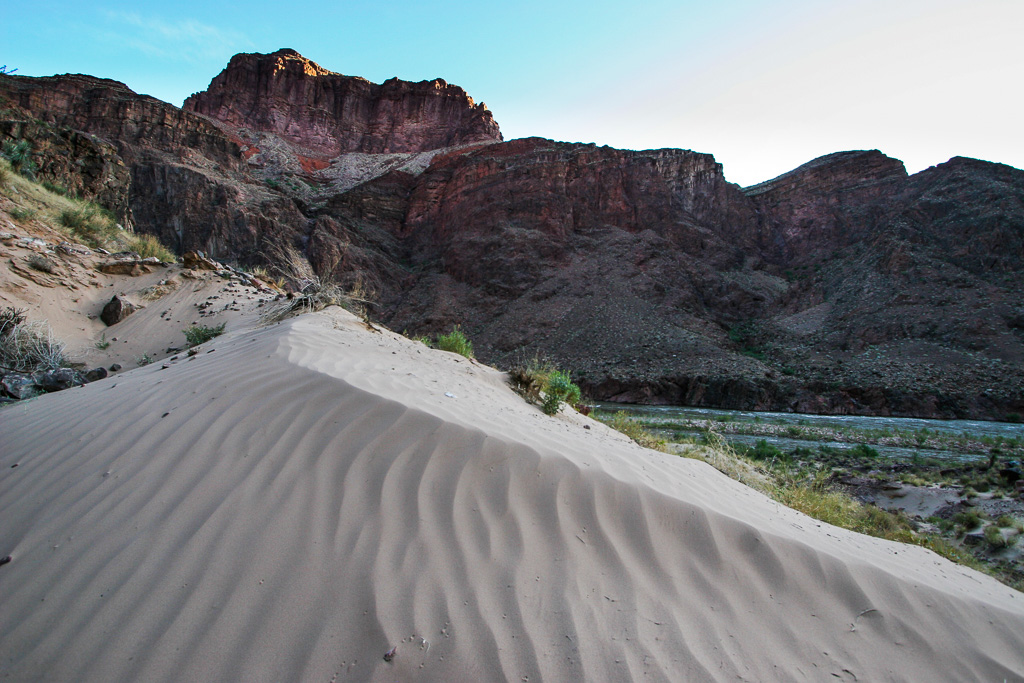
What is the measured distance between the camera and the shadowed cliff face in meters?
24.5

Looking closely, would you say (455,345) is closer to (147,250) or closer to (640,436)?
(640,436)

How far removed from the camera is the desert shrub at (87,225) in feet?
30.0

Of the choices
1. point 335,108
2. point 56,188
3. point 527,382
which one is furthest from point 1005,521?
point 335,108

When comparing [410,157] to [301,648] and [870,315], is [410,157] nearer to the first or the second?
[870,315]

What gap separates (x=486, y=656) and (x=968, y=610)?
1.94 m

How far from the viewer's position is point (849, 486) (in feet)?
24.8

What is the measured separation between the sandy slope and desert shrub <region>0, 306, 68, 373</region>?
3.77 meters

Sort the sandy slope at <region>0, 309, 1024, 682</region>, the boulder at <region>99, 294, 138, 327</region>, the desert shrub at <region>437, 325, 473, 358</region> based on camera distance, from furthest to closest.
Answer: the desert shrub at <region>437, 325, 473, 358</region>, the boulder at <region>99, 294, 138, 327</region>, the sandy slope at <region>0, 309, 1024, 682</region>

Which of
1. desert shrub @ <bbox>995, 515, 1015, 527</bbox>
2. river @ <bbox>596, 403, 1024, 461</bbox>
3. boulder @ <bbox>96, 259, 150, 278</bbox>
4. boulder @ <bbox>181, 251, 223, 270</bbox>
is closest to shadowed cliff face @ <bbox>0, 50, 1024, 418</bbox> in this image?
river @ <bbox>596, 403, 1024, 461</bbox>

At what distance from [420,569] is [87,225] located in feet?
37.8

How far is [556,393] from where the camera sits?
5820mm

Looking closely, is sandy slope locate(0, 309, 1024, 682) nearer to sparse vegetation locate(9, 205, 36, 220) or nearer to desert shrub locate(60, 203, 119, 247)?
sparse vegetation locate(9, 205, 36, 220)

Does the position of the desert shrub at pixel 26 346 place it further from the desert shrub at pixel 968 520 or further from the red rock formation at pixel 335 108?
the red rock formation at pixel 335 108

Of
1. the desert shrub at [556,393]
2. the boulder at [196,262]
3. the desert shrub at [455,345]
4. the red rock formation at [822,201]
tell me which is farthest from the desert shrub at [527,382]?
Result: the red rock formation at [822,201]
